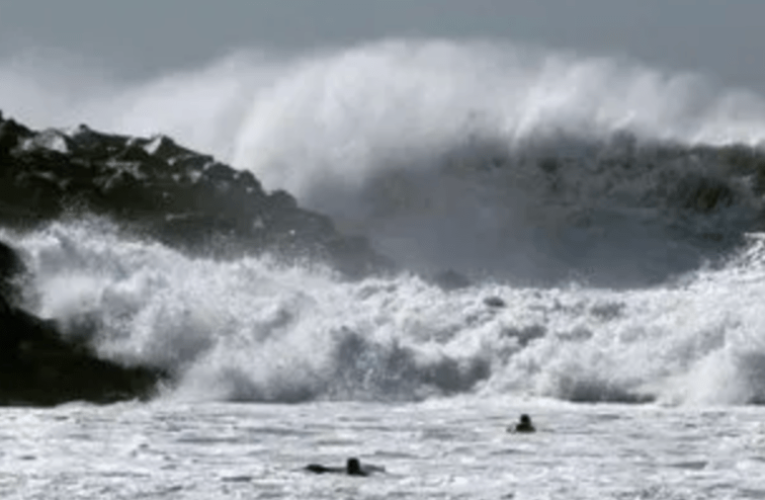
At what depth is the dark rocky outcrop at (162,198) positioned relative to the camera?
55.1 metres

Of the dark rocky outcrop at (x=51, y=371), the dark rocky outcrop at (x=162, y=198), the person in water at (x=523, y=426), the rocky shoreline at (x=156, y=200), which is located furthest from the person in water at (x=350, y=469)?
Result: the dark rocky outcrop at (x=162, y=198)

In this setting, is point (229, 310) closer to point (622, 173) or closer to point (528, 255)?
point (528, 255)

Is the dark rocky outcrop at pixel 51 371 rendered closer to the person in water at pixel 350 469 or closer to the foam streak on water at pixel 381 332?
the foam streak on water at pixel 381 332

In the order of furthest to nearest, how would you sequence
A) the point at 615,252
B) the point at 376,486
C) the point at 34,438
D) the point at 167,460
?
the point at 615,252 < the point at 34,438 < the point at 167,460 < the point at 376,486

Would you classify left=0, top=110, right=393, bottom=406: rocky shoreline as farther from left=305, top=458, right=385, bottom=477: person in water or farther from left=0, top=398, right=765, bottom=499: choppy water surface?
left=305, top=458, right=385, bottom=477: person in water

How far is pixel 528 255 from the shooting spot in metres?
60.7

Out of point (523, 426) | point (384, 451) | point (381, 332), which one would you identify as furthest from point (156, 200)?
point (384, 451)

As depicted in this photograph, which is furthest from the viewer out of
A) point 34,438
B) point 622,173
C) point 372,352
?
point 622,173

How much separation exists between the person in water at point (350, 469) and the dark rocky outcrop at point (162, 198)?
25146mm

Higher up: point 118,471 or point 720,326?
point 720,326

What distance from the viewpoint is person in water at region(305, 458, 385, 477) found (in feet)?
91.7

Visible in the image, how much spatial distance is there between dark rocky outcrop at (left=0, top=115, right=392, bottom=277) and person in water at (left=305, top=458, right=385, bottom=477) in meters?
25.1

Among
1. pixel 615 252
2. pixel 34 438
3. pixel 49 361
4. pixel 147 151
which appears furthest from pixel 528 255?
pixel 34 438

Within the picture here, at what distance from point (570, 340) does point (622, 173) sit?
1854 centimetres
